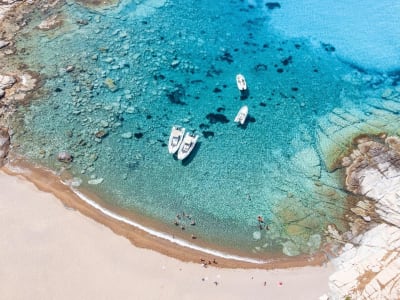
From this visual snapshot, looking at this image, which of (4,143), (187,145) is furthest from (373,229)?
(4,143)

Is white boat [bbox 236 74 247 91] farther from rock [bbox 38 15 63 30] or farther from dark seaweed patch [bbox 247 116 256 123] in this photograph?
rock [bbox 38 15 63 30]

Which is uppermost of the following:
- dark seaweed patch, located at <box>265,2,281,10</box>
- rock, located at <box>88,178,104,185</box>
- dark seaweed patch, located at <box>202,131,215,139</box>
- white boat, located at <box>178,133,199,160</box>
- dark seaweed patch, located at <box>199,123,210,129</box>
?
dark seaweed patch, located at <box>265,2,281,10</box>

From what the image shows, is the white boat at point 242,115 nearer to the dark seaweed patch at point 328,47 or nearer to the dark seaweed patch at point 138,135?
the dark seaweed patch at point 138,135

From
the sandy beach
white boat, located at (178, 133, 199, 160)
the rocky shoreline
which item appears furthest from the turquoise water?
the sandy beach

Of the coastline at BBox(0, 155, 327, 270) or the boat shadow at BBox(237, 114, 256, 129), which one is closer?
the coastline at BBox(0, 155, 327, 270)

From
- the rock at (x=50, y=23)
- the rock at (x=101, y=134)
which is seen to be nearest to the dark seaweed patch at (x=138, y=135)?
the rock at (x=101, y=134)

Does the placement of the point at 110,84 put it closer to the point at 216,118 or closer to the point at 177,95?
the point at 177,95

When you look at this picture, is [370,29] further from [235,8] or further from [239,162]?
[239,162]
